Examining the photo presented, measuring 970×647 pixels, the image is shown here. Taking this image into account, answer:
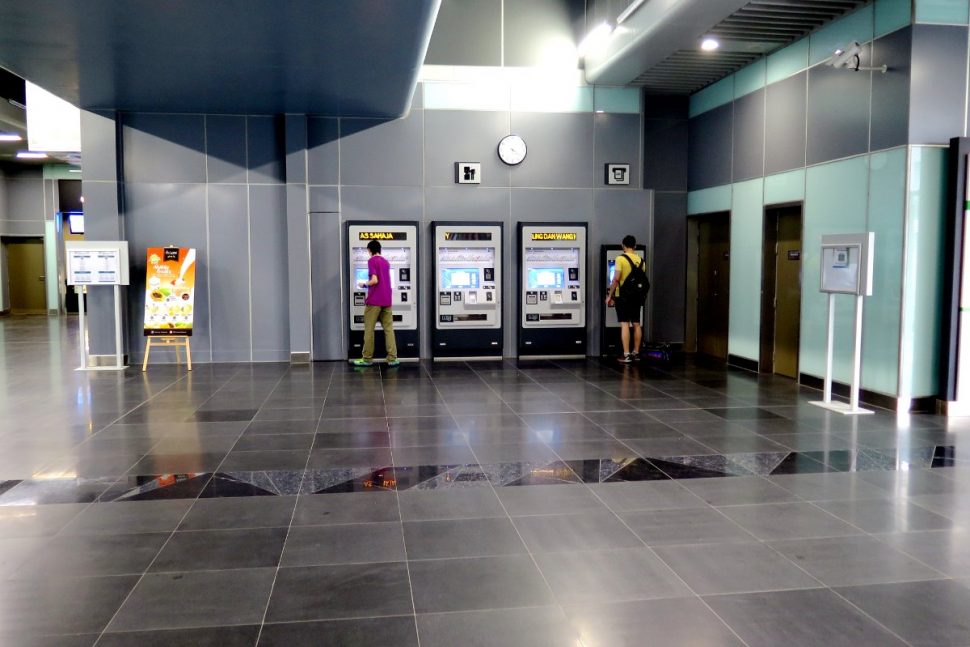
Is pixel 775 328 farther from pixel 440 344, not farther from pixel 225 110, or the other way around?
pixel 225 110

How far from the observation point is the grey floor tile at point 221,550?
346 centimetres

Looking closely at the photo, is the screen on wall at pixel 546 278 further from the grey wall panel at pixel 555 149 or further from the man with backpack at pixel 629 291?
the grey wall panel at pixel 555 149

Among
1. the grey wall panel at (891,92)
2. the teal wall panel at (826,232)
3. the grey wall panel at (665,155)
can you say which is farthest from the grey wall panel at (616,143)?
the grey wall panel at (891,92)

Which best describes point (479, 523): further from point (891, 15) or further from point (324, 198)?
point (324, 198)

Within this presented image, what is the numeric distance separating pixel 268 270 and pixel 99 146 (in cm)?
264

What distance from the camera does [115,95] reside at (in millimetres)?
8992

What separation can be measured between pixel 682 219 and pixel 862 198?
409 cm

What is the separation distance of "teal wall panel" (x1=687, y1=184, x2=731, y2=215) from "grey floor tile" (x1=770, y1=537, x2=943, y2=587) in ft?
23.4

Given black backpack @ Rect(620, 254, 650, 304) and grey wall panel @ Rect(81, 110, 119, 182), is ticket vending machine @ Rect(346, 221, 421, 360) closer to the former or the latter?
black backpack @ Rect(620, 254, 650, 304)

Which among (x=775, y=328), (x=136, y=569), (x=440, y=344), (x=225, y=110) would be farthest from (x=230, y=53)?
(x=775, y=328)

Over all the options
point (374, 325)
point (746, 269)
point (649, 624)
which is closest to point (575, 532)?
point (649, 624)

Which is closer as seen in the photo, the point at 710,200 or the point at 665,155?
the point at 710,200

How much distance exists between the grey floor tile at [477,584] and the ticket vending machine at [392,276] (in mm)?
6757

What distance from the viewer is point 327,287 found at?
10234 mm
